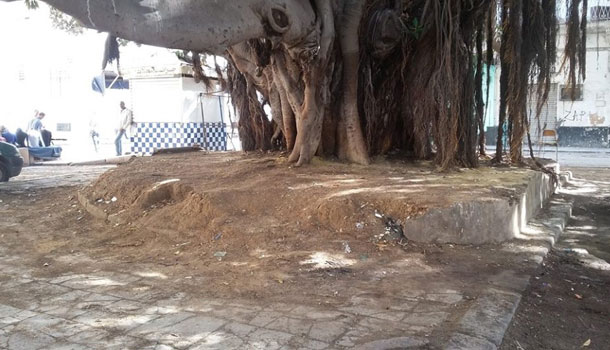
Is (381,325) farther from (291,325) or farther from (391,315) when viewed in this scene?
(291,325)

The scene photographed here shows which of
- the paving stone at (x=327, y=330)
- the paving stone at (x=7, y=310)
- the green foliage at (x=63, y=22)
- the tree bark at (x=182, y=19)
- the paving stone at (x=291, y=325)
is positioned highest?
the green foliage at (x=63, y=22)

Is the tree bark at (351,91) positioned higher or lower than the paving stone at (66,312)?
higher

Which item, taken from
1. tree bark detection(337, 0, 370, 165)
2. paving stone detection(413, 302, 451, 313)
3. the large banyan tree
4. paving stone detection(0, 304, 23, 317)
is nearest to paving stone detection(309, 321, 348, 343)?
paving stone detection(413, 302, 451, 313)

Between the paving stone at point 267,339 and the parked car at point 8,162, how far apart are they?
9.65 m

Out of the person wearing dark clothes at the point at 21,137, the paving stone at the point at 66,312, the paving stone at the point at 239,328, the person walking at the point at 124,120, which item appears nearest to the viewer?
the paving stone at the point at 239,328

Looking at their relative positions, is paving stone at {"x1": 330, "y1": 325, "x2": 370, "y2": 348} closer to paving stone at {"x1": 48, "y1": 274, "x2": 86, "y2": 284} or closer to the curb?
the curb

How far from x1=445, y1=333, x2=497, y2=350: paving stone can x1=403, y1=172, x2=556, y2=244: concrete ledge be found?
1.95 meters

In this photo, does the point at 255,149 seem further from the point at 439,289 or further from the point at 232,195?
the point at 439,289

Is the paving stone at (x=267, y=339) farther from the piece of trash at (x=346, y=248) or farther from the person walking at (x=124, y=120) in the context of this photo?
the person walking at (x=124, y=120)

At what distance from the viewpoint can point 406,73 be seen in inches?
318

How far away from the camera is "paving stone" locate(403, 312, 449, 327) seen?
3.26 m

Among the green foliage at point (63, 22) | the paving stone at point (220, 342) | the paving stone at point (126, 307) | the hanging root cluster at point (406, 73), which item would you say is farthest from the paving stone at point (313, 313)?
the green foliage at point (63, 22)

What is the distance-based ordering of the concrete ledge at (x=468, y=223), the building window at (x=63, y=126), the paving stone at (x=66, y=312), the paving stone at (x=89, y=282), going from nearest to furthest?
the paving stone at (x=66, y=312) < the paving stone at (x=89, y=282) < the concrete ledge at (x=468, y=223) < the building window at (x=63, y=126)

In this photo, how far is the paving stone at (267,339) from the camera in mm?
2973
